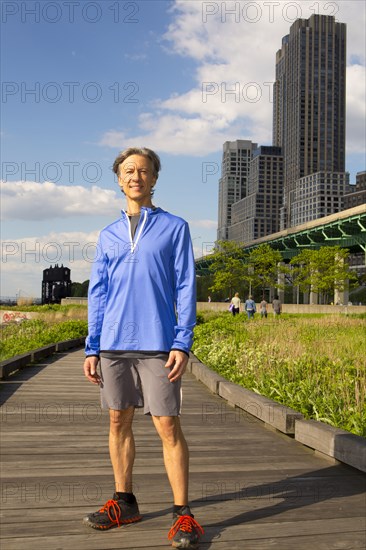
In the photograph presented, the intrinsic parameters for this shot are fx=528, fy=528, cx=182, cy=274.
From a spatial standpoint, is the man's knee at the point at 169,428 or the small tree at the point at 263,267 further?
the small tree at the point at 263,267

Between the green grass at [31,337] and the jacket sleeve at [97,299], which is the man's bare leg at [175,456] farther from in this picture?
the green grass at [31,337]

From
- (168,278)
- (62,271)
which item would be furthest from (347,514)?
(62,271)

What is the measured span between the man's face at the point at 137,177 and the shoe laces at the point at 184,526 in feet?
6.15

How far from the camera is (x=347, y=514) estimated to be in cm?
347

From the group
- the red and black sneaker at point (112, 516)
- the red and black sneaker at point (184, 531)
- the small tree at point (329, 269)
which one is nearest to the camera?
the red and black sneaker at point (184, 531)

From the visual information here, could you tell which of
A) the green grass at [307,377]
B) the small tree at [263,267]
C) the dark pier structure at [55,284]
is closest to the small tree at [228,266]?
the small tree at [263,267]

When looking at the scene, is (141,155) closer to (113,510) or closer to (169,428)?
(169,428)

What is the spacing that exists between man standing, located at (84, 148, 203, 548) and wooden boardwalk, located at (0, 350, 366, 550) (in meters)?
0.23

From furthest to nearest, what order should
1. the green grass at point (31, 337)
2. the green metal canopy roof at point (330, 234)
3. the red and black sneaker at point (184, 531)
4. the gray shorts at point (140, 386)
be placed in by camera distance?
the green metal canopy roof at point (330, 234), the green grass at point (31, 337), the gray shorts at point (140, 386), the red and black sneaker at point (184, 531)

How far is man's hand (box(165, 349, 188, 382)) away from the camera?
9.55 ft

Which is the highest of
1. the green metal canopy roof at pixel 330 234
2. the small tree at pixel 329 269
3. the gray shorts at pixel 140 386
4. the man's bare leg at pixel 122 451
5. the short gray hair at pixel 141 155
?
the green metal canopy roof at pixel 330 234

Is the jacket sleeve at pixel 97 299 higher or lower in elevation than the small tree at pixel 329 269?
lower

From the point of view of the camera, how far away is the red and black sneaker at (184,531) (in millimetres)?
2855

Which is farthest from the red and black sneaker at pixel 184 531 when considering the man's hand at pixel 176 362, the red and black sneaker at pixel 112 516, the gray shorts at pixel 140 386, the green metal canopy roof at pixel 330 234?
the green metal canopy roof at pixel 330 234
